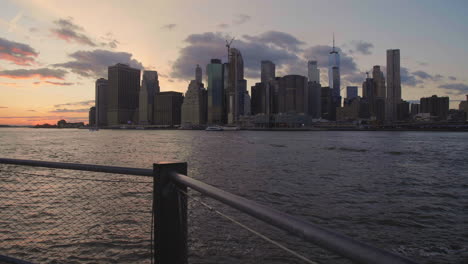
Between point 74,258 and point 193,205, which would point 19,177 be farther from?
point 74,258

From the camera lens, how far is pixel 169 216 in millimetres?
3014

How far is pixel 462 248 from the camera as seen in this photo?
9.19m

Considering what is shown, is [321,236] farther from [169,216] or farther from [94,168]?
[94,168]

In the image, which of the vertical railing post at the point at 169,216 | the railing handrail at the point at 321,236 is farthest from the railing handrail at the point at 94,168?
the railing handrail at the point at 321,236

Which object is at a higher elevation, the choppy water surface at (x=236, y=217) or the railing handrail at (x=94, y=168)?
the railing handrail at (x=94, y=168)

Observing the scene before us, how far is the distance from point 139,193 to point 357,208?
10.4m

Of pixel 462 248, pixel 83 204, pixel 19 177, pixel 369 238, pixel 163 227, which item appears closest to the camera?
pixel 163 227

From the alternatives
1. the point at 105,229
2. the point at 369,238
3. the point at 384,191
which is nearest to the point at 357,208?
the point at 369,238

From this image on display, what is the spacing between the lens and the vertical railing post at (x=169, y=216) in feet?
9.73

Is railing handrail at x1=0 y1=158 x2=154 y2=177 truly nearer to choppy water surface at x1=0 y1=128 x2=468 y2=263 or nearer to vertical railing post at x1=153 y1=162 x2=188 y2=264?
vertical railing post at x1=153 y1=162 x2=188 y2=264

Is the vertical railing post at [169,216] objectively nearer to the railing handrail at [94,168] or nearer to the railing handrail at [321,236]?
the railing handrail at [94,168]

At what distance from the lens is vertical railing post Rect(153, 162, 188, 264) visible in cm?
296

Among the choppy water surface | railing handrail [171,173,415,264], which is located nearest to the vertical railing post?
railing handrail [171,173,415,264]

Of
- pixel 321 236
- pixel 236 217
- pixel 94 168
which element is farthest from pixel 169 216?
pixel 236 217
